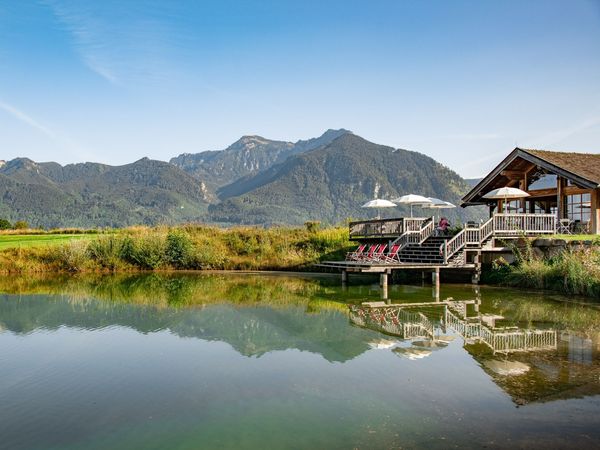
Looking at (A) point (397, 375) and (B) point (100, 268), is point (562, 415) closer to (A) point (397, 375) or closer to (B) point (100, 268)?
(A) point (397, 375)

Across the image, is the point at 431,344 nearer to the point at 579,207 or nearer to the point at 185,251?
the point at 579,207

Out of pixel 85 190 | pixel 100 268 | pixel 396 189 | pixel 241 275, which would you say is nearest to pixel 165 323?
pixel 241 275

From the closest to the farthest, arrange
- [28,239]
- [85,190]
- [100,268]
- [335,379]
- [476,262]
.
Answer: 1. [335,379]
2. [476,262]
3. [100,268]
4. [28,239]
5. [85,190]

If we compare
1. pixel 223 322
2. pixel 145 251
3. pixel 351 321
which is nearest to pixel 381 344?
pixel 351 321

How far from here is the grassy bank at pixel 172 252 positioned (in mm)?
29828

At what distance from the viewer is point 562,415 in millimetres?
7398

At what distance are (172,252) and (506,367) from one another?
78.2 ft

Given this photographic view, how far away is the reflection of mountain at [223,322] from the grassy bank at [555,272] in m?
8.40

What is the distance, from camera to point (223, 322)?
15156mm

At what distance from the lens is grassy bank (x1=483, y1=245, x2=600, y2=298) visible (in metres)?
18.0

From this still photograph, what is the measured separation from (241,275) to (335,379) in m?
19.2

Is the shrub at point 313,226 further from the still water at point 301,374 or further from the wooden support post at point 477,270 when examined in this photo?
the still water at point 301,374

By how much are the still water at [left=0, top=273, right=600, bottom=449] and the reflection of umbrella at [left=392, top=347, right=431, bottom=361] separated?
6cm

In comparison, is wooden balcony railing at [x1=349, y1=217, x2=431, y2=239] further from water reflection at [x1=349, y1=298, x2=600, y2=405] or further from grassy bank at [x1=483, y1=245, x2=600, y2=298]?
water reflection at [x1=349, y1=298, x2=600, y2=405]
